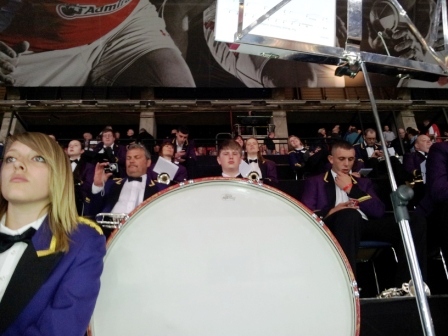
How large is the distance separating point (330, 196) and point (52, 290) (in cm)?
197

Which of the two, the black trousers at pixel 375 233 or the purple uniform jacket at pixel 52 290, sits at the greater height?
the black trousers at pixel 375 233

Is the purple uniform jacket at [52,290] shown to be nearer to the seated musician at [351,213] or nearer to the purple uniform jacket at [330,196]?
the seated musician at [351,213]

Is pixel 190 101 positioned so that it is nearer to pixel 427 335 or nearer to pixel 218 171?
pixel 218 171

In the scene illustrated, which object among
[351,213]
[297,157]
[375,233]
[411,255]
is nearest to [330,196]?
[375,233]

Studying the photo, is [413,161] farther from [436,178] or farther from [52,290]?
[52,290]

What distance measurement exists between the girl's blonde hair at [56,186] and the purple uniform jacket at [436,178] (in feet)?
6.54

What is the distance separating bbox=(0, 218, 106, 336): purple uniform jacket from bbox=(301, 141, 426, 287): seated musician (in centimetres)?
132

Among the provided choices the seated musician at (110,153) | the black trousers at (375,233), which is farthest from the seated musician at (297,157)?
Answer: the black trousers at (375,233)

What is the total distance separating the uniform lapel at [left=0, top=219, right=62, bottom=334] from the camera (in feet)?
3.30

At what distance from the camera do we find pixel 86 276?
1.04m

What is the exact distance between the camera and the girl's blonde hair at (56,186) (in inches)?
46.2

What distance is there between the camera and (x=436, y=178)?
2273 millimetres

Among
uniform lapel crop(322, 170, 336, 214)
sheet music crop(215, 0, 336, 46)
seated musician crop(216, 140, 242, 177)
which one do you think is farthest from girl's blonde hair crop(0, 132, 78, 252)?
uniform lapel crop(322, 170, 336, 214)

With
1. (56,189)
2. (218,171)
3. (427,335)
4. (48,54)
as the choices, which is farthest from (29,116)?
(427,335)
